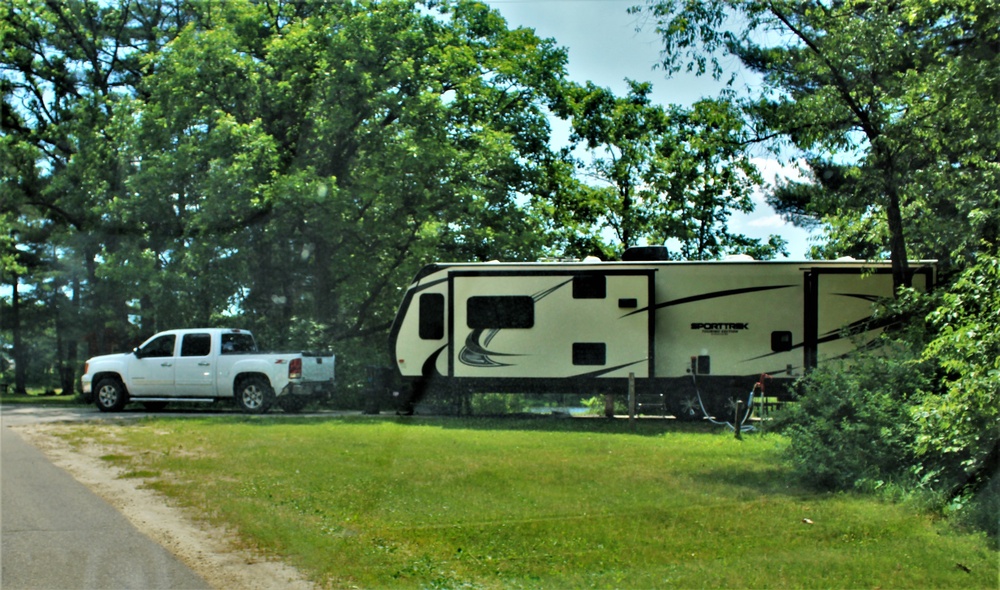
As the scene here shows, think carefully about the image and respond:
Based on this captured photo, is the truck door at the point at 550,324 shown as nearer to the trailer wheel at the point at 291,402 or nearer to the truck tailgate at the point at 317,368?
the truck tailgate at the point at 317,368

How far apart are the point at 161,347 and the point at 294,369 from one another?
3.62 m

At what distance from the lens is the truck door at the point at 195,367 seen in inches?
867

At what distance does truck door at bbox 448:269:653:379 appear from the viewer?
63.5ft

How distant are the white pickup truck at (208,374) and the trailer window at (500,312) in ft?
13.4

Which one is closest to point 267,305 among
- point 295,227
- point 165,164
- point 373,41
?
point 295,227

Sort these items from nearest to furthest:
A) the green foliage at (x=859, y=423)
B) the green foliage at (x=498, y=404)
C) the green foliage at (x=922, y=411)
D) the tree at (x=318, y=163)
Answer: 1. the green foliage at (x=922, y=411)
2. the green foliage at (x=859, y=423)
3. the green foliage at (x=498, y=404)
4. the tree at (x=318, y=163)

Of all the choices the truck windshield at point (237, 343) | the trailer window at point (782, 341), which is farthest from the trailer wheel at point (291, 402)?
the trailer window at point (782, 341)

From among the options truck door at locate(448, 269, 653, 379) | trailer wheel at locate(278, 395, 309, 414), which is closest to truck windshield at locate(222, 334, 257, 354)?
trailer wheel at locate(278, 395, 309, 414)

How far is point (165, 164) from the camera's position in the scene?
2711cm

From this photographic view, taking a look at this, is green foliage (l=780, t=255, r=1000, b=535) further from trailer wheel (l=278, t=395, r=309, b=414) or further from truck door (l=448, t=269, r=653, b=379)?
trailer wheel (l=278, t=395, r=309, b=414)

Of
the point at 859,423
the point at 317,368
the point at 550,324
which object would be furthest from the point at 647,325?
the point at 859,423

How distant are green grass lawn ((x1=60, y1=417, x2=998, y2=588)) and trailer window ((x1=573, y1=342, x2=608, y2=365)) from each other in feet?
16.4

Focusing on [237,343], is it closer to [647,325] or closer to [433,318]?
[433,318]

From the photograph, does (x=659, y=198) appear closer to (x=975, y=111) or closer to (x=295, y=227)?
(x=295, y=227)
